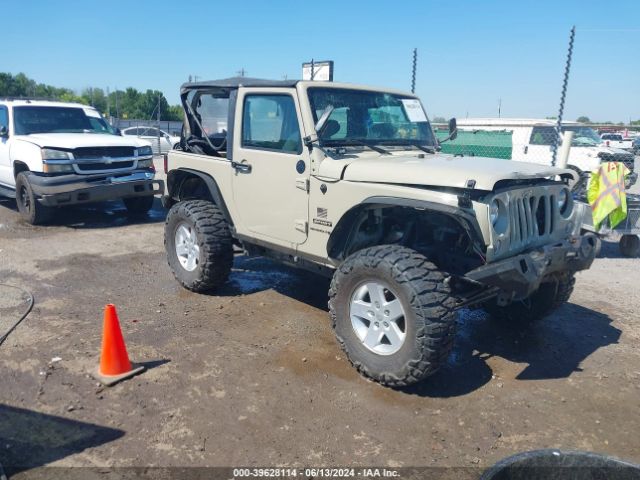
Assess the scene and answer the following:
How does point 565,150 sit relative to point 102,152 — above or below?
above

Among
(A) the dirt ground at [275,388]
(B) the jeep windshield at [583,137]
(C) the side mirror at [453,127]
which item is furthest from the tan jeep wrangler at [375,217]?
(B) the jeep windshield at [583,137]

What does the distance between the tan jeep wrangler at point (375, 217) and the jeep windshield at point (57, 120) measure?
4785 mm

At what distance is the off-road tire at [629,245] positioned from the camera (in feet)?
24.7

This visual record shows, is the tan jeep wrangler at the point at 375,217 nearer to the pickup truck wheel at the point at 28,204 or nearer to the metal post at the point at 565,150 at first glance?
the metal post at the point at 565,150

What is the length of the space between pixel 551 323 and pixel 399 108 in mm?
2620

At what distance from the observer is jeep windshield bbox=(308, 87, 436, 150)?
441 cm

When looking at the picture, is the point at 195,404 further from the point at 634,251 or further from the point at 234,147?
the point at 634,251

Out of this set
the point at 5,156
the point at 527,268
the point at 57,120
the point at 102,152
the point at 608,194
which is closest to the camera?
the point at 527,268

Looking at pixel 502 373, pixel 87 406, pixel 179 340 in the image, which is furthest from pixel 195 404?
pixel 502 373

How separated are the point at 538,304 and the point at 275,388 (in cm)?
260

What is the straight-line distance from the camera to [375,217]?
4.17 m

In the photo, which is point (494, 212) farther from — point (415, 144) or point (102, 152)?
point (102, 152)

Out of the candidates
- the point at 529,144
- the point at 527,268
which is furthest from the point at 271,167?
the point at 529,144

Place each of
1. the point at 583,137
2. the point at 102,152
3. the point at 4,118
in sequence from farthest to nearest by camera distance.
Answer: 1. the point at 583,137
2. the point at 4,118
3. the point at 102,152
